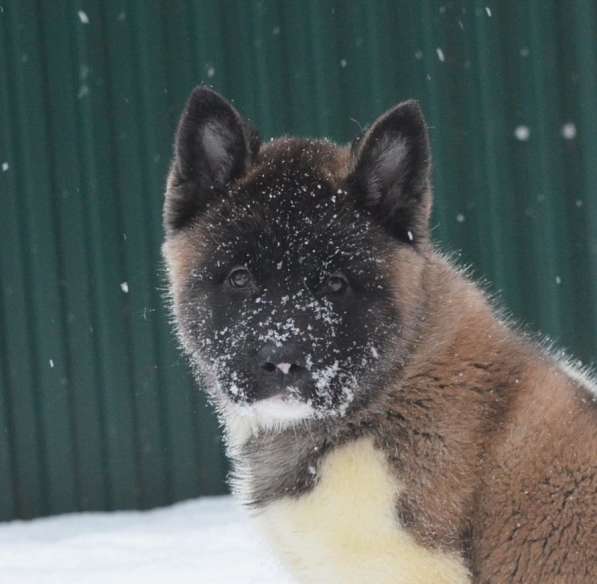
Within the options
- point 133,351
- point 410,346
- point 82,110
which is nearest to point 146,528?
point 133,351

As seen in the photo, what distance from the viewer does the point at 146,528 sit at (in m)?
6.96

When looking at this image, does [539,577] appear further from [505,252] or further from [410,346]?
[505,252]

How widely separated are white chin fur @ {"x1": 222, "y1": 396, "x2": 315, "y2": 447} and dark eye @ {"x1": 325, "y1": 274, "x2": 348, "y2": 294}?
0.39m

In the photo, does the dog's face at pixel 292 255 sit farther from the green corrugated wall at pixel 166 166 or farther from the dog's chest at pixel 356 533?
the green corrugated wall at pixel 166 166

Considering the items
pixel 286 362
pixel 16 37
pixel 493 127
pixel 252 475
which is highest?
pixel 16 37

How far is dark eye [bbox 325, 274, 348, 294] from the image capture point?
3.47 meters

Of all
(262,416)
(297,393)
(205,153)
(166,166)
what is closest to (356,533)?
(297,393)

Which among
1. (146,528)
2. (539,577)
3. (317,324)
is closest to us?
(539,577)

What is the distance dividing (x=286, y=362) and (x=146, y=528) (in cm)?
403

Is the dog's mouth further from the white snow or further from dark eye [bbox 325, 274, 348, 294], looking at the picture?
the white snow

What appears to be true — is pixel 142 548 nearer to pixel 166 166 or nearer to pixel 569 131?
pixel 166 166

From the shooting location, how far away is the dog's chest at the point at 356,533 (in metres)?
3.17

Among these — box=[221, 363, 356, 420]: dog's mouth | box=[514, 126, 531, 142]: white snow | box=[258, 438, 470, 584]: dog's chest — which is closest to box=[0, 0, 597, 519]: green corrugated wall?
box=[514, 126, 531, 142]: white snow

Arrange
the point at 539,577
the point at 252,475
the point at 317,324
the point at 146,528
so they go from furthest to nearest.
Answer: the point at 146,528 → the point at 252,475 → the point at 317,324 → the point at 539,577
